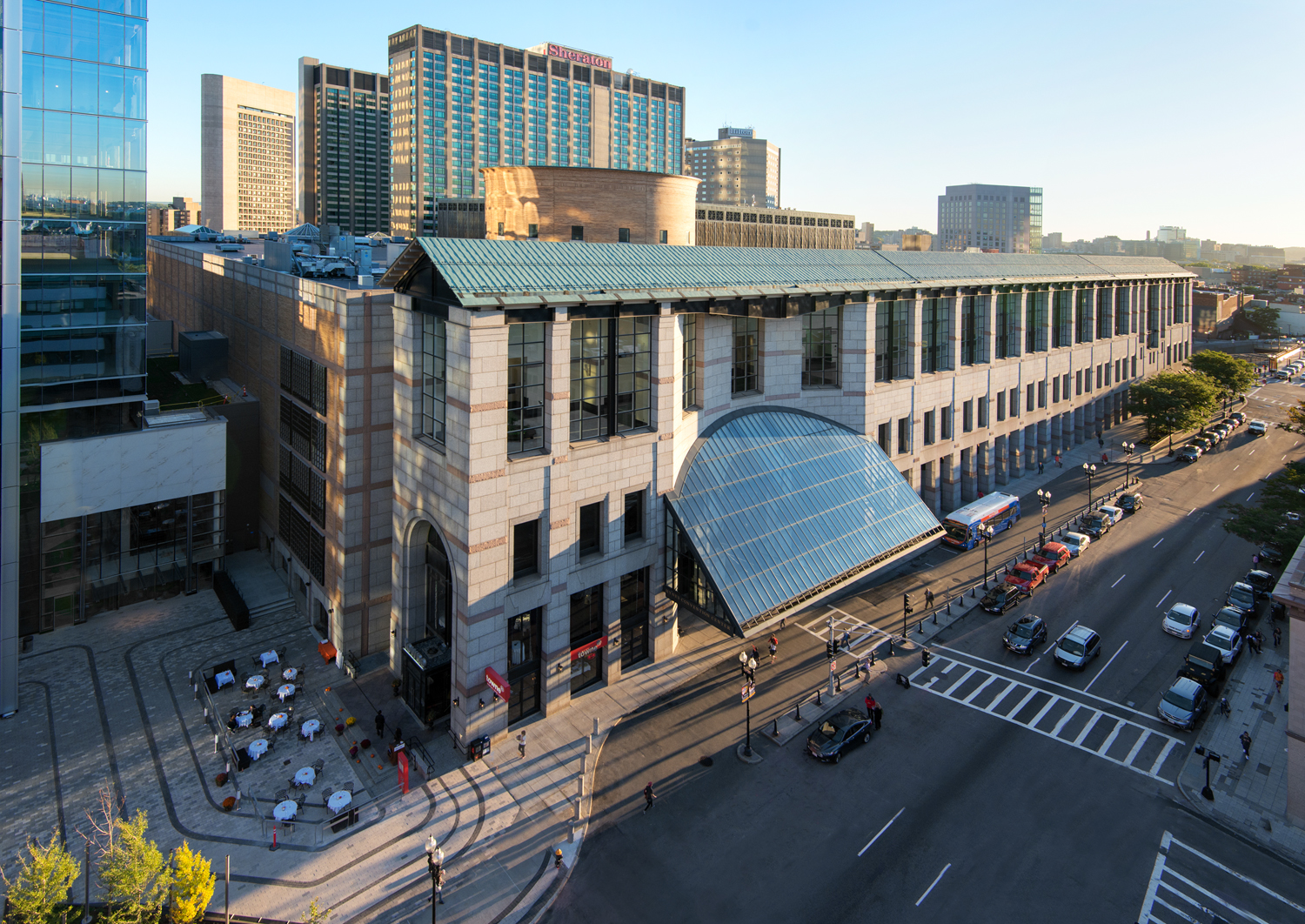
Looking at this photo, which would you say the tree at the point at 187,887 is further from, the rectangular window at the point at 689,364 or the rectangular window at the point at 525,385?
the rectangular window at the point at 689,364

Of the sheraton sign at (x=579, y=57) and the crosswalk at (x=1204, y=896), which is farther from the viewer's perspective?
the sheraton sign at (x=579, y=57)

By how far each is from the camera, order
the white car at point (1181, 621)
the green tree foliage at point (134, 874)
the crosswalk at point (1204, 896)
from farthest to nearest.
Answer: the white car at point (1181, 621), the crosswalk at point (1204, 896), the green tree foliage at point (134, 874)

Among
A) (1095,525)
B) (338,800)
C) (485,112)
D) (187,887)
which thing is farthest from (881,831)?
(485,112)

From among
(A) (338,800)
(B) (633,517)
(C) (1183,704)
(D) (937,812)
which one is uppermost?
(B) (633,517)

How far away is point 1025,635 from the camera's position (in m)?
42.5

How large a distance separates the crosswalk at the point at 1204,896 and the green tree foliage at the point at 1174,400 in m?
67.6

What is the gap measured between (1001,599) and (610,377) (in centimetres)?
2900

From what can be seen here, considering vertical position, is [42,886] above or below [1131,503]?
below

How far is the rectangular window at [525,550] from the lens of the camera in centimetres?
3399

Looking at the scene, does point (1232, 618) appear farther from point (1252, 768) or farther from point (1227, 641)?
point (1252, 768)

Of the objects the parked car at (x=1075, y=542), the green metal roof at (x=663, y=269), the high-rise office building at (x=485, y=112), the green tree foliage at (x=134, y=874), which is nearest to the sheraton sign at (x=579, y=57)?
the high-rise office building at (x=485, y=112)

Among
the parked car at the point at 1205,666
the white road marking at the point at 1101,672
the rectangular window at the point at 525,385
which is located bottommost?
the white road marking at the point at 1101,672

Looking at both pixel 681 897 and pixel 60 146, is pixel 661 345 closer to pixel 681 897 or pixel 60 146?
pixel 681 897

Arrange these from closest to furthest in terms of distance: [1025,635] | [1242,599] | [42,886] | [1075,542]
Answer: [42,886], [1025,635], [1242,599], [1075,542]
